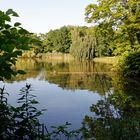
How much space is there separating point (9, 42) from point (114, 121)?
1867 mm

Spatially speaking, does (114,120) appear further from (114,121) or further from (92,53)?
(92,53)

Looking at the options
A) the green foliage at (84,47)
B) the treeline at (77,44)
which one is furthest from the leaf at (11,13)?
the green foliage at (84,47)

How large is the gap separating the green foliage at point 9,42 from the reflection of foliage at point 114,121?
1.41 meters

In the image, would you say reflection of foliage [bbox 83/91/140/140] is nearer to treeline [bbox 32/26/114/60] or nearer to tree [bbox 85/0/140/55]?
tree [bbox 85/0/140/55]

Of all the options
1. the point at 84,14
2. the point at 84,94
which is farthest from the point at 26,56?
the point at 84,94

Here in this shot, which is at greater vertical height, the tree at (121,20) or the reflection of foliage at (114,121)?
the tree at (121,20)

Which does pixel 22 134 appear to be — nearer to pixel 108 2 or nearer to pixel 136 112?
pixel 136 112

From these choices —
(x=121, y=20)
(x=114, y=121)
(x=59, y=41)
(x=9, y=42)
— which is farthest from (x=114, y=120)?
(x=59, y=41)

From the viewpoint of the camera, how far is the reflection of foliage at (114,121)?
3186 millimetres

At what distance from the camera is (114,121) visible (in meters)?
3.59

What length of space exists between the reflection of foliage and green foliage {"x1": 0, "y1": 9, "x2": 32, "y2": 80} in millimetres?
1408

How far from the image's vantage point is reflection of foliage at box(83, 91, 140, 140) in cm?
319

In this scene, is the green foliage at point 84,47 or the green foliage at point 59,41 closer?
the green foliage at point 84,47

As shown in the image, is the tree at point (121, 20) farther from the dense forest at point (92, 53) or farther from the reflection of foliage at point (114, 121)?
the reflection of foliage at point (114, 121)
